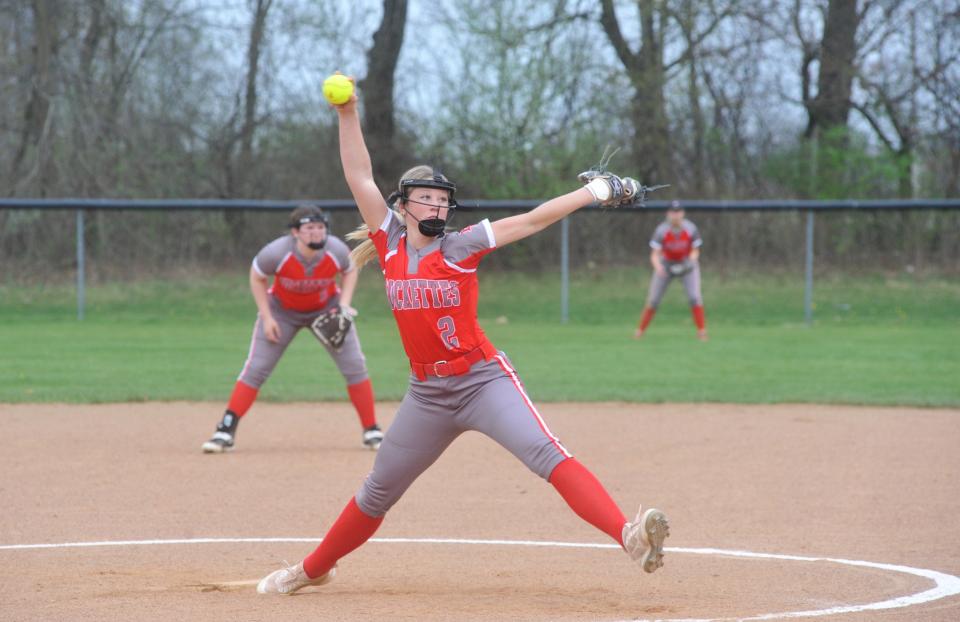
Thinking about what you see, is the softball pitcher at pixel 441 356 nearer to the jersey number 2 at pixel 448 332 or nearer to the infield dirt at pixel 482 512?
the jersey number 2 at pixel 448 332

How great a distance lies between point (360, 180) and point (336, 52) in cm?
2469

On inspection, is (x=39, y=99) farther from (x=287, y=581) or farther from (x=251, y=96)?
(x=287, y=581)

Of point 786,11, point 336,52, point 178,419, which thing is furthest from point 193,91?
point 178,419

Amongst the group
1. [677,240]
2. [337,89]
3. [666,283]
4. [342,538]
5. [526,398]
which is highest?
[337,89]

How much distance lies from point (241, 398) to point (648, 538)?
5448mm

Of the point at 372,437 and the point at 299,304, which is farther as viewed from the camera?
the point at 372,437

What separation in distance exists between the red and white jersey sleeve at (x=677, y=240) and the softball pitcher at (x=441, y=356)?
43.8 feet

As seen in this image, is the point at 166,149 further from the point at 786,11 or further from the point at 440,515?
the point at 440,515

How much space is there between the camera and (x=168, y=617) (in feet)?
15.2

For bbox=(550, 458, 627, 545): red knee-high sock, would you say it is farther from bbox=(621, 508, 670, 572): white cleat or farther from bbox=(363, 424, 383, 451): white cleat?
bbox=(363, 424, 383, 451): white cleat

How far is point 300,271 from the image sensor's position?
901cm

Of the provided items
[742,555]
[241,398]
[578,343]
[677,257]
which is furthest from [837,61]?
[742,555]

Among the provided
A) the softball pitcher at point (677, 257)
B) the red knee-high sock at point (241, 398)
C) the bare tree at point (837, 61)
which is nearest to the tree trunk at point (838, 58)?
the bare tree at point (837, 61)

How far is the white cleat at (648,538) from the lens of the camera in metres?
4.40
